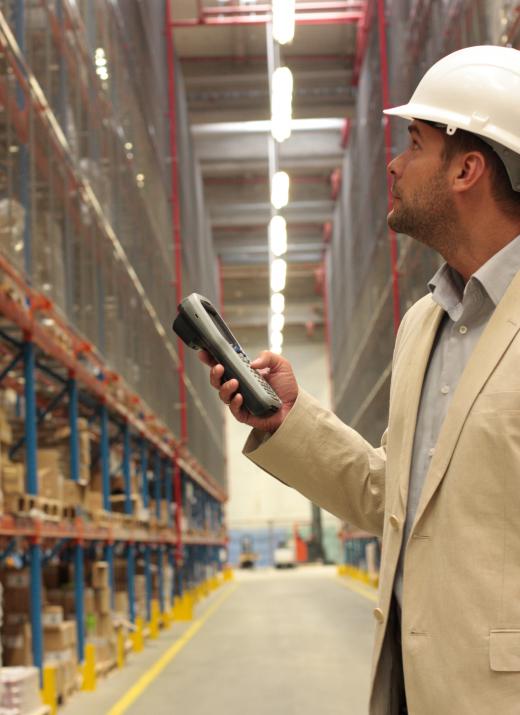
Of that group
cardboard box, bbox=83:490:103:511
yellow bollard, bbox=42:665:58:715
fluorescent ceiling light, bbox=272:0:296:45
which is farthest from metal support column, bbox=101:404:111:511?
fluorescent ceiling light, bbox=272:0:296:45

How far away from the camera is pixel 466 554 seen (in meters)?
1.51

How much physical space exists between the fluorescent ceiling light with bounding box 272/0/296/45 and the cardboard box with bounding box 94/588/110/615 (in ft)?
32.0

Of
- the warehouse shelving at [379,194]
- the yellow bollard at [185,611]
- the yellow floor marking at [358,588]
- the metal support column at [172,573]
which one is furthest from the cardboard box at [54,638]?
the yellow floor marking at [358,588]

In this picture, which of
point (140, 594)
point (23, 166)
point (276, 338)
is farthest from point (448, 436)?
point (276, 338)

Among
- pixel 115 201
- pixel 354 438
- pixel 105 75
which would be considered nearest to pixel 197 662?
pixel 115 201

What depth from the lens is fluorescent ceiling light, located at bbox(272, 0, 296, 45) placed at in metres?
16.7

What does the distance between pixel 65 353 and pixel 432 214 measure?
8050 mm

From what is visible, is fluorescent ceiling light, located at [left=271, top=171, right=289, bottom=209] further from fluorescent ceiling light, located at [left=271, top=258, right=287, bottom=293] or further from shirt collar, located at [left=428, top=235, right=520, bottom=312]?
shirt collar, located at [left=428, top=235, right=520, bottom=312]

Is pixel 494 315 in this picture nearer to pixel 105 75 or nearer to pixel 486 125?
pixel 486 125

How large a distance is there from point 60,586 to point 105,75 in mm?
6091

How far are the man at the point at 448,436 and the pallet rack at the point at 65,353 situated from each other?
5.59 meters

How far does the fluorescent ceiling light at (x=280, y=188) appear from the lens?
80.6 ft

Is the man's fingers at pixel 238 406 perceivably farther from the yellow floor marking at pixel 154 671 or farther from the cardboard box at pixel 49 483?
the cardboard box at pixel 49 483

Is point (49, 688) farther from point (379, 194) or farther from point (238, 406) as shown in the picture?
point (379, 194)
